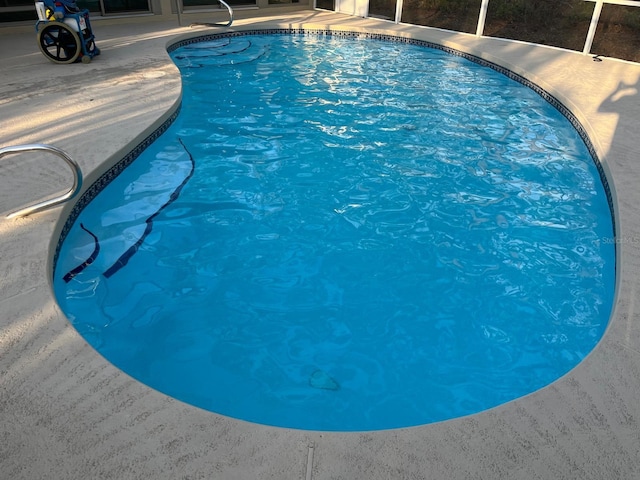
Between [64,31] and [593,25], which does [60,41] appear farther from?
[593,25]

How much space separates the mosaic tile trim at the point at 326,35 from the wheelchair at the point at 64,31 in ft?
5.99

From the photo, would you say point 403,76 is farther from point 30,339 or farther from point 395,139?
point 30,339

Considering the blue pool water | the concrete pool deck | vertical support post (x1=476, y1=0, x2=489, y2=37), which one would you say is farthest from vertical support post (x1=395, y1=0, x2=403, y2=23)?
the concrete pool deck

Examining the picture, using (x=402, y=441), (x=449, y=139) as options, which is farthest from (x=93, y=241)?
(x=449, y=139)

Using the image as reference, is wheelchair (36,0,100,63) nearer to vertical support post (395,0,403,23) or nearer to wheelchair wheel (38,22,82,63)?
wheelchair wheel (38,22,82,63)

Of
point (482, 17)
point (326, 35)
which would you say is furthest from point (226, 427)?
point (326, 35)

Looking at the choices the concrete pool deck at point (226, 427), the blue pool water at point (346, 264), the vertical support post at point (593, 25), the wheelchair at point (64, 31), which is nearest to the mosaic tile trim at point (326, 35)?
the blue pool water at point (346, 264)

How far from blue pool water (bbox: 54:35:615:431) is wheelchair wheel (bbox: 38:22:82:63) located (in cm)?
203

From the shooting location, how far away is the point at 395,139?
18.2 ft

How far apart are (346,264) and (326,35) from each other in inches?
303

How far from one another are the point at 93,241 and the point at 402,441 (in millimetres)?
2747

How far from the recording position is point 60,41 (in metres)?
6.58

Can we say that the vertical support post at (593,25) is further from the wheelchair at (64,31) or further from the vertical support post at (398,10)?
the wheelchair at (64,31)

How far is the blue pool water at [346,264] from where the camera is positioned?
2.83 metres
